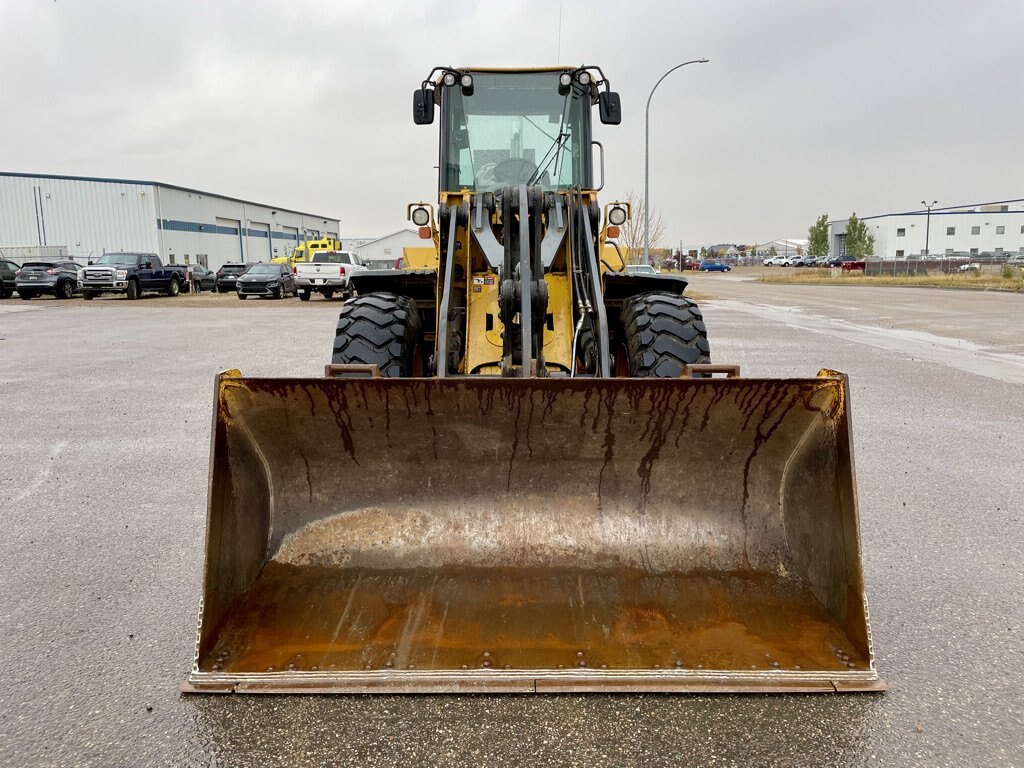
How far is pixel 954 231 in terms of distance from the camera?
9656 cm

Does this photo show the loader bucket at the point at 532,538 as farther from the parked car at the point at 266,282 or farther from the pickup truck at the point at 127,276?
the pickup truck at the point at 127,276

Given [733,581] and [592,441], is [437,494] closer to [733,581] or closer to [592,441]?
[592,441]

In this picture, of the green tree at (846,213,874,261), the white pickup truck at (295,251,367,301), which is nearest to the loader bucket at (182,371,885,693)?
the white pickup truck at (295,251,367,301)

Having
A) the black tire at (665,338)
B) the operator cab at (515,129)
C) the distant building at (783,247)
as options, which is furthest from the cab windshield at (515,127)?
the distant building at (783,247)

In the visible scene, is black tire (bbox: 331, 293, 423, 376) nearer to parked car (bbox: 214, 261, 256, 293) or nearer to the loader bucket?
the loader bucket

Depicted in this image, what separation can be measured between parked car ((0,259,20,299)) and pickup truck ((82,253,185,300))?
11.1ft

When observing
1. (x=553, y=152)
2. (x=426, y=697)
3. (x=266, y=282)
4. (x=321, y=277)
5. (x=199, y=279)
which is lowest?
(x=426, y=697)

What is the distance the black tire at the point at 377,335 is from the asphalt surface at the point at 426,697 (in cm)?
137

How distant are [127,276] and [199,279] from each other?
8046 mm

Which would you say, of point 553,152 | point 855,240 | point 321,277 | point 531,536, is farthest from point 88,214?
point 855,240

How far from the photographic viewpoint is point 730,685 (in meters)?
2.50

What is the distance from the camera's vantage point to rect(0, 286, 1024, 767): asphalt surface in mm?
2307

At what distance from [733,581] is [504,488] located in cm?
103

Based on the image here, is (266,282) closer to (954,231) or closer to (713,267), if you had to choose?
(713,267)
